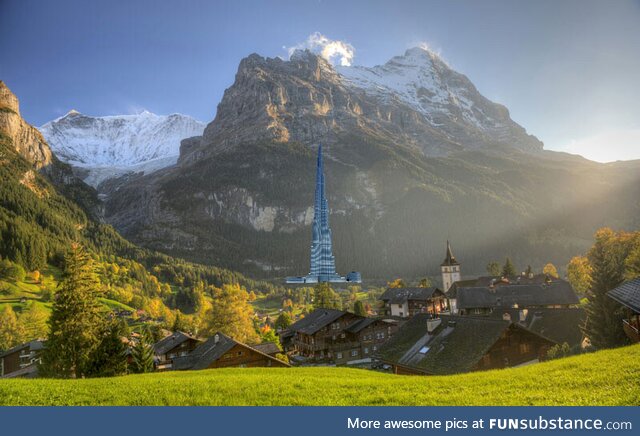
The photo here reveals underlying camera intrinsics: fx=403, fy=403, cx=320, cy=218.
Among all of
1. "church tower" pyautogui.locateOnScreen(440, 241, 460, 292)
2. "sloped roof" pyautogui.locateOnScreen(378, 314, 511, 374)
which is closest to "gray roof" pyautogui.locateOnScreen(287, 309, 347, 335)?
"sloped roof" pyautogui.locateOnScreen(378, 314, 511, 374)

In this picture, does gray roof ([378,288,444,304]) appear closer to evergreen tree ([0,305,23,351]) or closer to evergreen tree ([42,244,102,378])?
evergreen tree ([42,244,102,378])

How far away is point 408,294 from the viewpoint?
245ft

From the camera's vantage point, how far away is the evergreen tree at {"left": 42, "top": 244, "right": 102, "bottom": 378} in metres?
27.5

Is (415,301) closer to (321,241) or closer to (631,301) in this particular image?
(321,241)

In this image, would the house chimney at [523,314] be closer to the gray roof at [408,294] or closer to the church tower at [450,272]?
the gray roof at [408,294]

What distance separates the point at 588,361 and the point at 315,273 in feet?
235

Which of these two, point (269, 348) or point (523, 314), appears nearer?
point (523, 314)

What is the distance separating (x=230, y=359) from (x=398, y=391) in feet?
80.2

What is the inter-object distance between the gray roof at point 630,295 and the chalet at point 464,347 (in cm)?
793

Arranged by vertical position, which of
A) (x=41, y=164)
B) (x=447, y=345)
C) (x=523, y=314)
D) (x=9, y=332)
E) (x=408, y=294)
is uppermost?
(x=41, y=164)

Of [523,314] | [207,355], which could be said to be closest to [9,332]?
[207,355]
